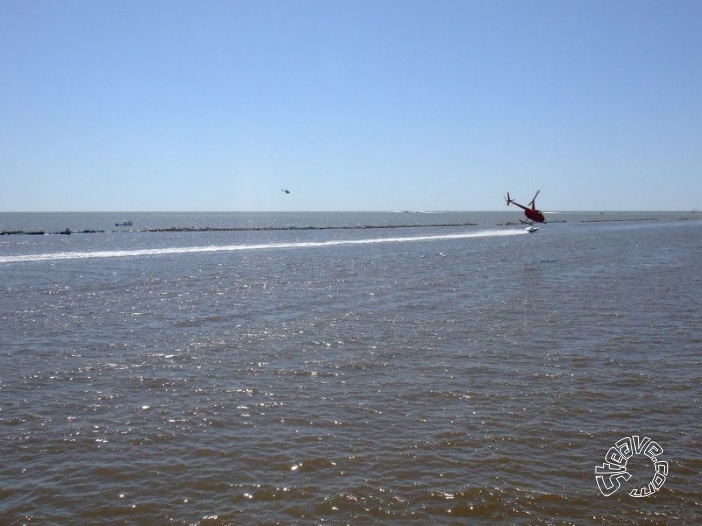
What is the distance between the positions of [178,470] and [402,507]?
3553 millimetres

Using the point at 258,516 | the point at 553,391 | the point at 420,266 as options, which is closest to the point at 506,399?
the point at 553,391

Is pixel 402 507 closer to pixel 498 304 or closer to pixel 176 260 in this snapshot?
pixel 498 304

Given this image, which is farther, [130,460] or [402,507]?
[130,460]

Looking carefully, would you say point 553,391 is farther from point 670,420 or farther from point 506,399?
point 670,420

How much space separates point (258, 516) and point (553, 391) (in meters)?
7.31

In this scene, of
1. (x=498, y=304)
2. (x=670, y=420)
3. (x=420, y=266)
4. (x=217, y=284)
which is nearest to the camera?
(x=670, y=420)

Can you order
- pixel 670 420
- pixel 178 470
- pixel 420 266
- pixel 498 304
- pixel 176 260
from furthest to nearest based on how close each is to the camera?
pixel 176 260
pixel 420 266
pixel 498 304
pixel 670 420
pixel 178 470

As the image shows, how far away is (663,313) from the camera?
20875 mm

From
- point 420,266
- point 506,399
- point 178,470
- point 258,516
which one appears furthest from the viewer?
point 420,266

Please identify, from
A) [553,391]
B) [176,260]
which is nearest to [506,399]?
[553,391]

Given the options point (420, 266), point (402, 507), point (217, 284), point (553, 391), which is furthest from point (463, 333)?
point (420, 266)

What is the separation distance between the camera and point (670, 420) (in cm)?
1046

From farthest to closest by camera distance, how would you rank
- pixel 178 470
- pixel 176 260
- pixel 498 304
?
pixel 176 260
pixel 498 304
pixel 178 470

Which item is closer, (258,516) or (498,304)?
(258,516)
